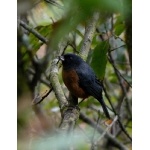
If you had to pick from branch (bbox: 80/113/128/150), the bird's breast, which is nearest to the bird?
the bird's breast

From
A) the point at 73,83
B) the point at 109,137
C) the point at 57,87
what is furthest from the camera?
the point at 109,137

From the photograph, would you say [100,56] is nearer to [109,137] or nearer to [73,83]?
[73,83]

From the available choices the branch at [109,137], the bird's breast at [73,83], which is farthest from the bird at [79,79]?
the branch at [109,137]

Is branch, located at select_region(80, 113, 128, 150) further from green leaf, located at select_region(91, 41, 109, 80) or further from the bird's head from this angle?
green leaf, located at select_region(91, 41, 109, 80)

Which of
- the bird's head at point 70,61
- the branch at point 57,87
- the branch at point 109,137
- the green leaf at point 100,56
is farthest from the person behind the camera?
the branch at point 109,137

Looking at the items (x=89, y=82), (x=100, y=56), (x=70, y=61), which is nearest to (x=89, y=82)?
(x=89, y=82)

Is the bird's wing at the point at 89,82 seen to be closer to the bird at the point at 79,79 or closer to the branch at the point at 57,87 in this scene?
the bird at the point at 79,79
